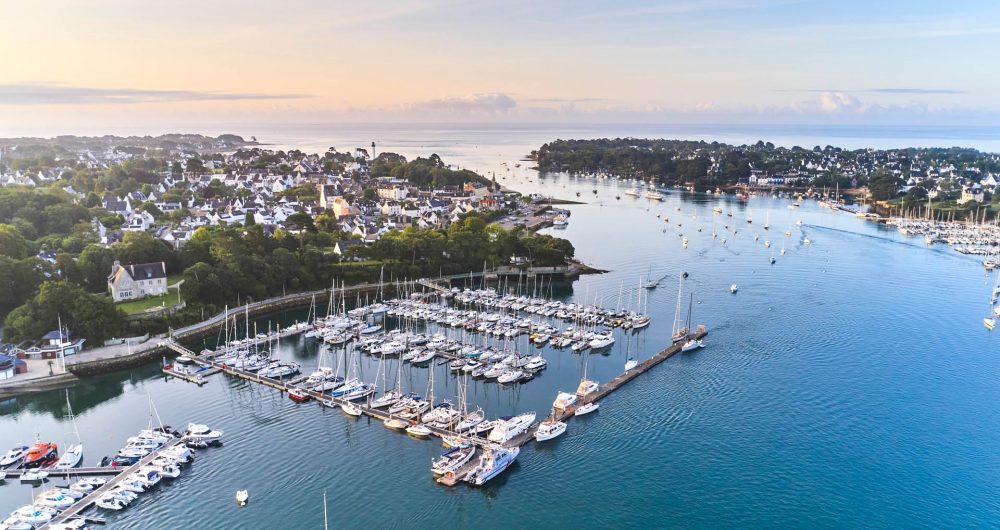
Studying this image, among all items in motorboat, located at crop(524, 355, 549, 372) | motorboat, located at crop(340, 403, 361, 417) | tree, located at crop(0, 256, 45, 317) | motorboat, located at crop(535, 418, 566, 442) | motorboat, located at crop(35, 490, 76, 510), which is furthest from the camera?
tree, located at crop(0, 256, 45, 317)

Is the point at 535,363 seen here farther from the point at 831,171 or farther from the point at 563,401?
the point at 831,171

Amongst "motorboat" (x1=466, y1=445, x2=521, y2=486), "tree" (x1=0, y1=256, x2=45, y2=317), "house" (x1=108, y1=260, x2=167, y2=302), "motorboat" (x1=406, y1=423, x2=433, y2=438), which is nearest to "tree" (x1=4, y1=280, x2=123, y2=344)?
"tree" (x1=0, y1=256, x2=45, y2=317)

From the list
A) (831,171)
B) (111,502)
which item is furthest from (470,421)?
(831,171)

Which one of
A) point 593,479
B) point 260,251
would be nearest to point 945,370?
point 593,479

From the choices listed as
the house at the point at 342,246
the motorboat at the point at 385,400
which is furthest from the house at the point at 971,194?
the motorboat at the point at 385,400

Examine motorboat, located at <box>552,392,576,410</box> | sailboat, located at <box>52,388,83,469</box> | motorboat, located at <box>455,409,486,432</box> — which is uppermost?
motorboat, located at <box>552,392,576,410</box>

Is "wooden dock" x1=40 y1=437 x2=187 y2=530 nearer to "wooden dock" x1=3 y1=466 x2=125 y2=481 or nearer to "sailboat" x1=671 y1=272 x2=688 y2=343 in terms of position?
"wooden dock" x1=3 y1=466 x2=125 y2=481

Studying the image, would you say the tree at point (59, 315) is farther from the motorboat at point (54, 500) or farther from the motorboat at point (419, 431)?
the motorboat at point (419, 431)
